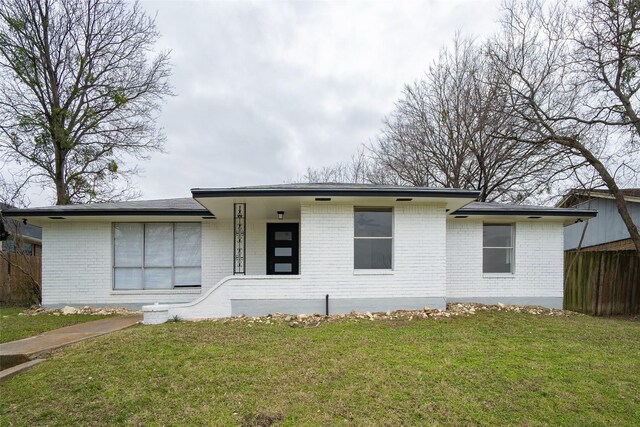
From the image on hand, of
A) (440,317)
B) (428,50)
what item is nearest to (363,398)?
(440,317)

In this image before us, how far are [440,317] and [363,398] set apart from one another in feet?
14.4

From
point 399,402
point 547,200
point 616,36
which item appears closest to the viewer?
point 399,402

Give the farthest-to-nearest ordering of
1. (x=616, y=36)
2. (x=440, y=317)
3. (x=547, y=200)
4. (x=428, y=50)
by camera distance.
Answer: (x=428, y=50) < (x=547, y=200) < (x=616, y=36) < (x=440, y=317)

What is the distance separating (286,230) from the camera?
1047cm

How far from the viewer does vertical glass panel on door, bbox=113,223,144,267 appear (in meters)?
9.66

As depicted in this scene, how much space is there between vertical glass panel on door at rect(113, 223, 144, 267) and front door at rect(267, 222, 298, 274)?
3.74 m

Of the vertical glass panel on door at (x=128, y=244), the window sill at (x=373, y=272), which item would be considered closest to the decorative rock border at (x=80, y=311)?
the vertical glass panel on door at (x=128, y=244)

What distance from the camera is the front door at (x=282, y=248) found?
33.9ft

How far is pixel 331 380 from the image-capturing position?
4.23 meters

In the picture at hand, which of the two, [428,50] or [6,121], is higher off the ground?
[428,50]

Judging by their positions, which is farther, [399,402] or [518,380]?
[518,380]

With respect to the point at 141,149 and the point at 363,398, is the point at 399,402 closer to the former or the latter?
the point at 363,398

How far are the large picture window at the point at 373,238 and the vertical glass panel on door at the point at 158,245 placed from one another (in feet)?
18.4

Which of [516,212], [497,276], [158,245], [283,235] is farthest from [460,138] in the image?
[158,245]
